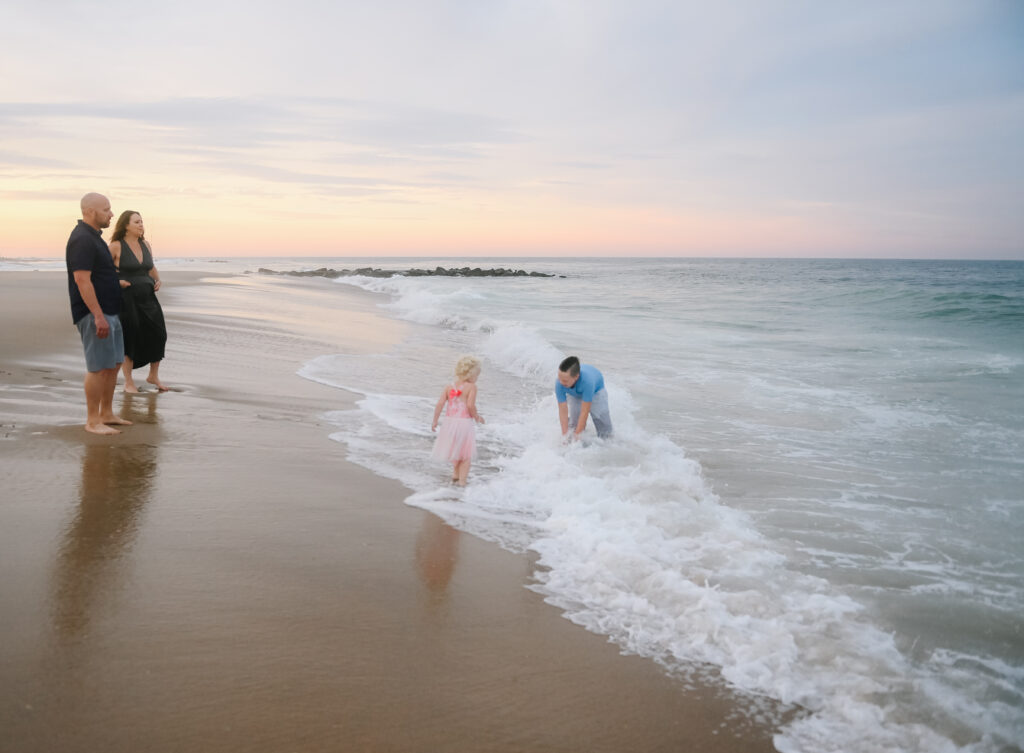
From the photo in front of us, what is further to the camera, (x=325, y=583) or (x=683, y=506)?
(x=683, y=506)

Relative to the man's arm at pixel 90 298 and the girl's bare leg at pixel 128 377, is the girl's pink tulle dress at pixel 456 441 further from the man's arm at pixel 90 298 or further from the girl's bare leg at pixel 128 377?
the girl's bare leg at pixel 128 377

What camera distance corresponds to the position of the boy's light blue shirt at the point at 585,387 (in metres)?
7.49

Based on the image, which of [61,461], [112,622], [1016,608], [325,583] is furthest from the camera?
[61,461]

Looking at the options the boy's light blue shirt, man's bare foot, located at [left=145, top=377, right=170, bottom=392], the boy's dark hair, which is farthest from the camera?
man's bare foot, located at [left=145, top=377, right=170, bottom=392]

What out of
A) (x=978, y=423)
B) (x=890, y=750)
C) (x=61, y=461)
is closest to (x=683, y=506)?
(x=890, y=750)

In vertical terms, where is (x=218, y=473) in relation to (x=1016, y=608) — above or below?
above

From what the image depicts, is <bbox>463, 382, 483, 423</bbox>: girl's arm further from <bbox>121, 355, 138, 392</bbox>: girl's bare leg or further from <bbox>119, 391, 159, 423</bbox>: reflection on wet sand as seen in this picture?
<bbox>121, 355, 138, 392</bbox>: girl's bare leg

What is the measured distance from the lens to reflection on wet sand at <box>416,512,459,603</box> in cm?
A: 386

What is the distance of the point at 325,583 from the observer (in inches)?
145

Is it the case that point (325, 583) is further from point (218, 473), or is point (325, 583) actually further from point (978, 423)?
point (978, 423)

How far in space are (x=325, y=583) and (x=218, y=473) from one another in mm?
1986

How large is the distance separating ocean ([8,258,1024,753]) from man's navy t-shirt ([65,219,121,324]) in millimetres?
2280

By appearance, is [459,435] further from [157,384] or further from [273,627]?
[157,384]

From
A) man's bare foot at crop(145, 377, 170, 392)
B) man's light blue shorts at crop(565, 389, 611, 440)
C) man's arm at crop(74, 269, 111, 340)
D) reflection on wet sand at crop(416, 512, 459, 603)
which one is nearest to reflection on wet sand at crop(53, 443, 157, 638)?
man's arm at crop(74, 269, 111, 340)
